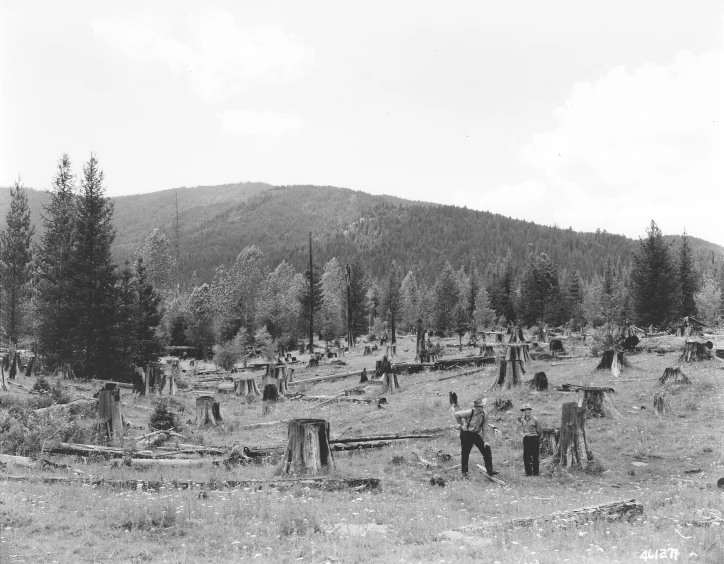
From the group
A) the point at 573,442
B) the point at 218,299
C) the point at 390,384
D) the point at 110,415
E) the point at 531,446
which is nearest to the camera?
the point at 531,446

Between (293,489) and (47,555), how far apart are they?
4411mm

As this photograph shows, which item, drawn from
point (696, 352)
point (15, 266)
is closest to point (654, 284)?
point (696, 352)

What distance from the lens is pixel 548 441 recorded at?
46.2ft

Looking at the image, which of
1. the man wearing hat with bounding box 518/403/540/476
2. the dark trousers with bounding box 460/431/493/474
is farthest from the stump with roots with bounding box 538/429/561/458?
the dark trousers with bounding box 460/431/493/474

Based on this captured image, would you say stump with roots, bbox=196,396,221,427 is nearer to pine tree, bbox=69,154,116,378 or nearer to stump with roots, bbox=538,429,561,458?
Result: stump with roots, bbox=538,429,561,458

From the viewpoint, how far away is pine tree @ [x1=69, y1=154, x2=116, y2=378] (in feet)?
104

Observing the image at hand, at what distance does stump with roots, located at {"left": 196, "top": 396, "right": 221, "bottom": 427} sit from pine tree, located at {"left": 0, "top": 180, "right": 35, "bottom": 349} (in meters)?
32.0

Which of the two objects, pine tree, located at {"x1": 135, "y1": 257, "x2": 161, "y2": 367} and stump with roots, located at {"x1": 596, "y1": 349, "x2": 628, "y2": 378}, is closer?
stump with roots, located at {"x1": 596, "y1": 349, "x2": 628, "y2": 378}

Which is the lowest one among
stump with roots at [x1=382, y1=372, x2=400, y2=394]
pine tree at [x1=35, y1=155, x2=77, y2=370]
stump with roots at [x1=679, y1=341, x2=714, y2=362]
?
stump with roots at [x1=382, y1=372, x2=400, y2=394]

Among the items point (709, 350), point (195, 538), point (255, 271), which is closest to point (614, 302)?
point (255, 271)

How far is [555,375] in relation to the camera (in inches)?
1051

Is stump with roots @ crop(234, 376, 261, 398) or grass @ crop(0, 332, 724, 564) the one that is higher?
grass @ crop(0, 332, 724, 564)

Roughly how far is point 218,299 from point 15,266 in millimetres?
26219

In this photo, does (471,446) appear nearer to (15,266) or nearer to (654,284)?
(15,266)
